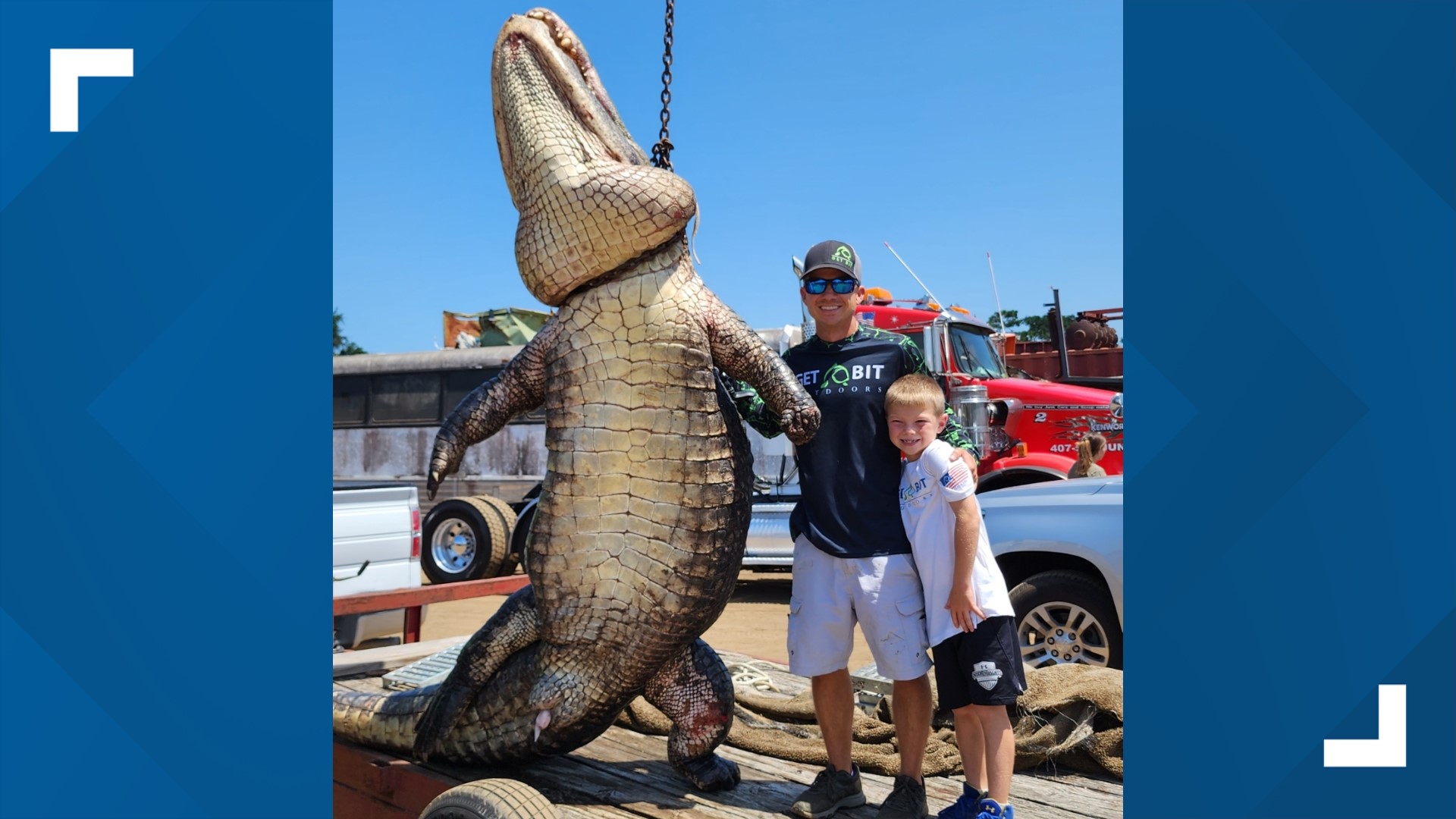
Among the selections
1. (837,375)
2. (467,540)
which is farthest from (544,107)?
(467,540)

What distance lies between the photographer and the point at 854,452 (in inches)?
114

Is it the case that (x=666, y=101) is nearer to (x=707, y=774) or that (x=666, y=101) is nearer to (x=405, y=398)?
(x=707, y=774)

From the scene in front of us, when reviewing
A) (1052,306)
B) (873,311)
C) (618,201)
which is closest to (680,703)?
(618,201)

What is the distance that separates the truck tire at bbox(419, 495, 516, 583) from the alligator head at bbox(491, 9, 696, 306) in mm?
7362

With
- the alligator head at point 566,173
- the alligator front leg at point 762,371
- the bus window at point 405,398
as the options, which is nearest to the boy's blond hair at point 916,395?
the alligator front leg at point 762,371

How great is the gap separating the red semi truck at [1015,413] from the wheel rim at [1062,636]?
354cm

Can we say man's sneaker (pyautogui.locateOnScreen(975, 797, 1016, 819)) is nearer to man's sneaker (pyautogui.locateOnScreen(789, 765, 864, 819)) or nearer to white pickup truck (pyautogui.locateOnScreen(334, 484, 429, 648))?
man's sneaker (pyautogui.locateOnScreen(789, 765, 864, 819))

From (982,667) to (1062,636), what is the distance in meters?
2.37

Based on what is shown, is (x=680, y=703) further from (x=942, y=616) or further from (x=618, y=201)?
(x=618, y=201)

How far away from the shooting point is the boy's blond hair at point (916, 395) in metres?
2.76

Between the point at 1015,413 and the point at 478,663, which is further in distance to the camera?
the point at 1015,413
